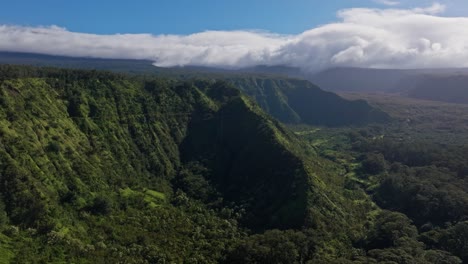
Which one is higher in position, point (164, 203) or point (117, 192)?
point (117, 192)

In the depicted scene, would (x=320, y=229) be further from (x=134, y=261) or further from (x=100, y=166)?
(x=100, y=166)

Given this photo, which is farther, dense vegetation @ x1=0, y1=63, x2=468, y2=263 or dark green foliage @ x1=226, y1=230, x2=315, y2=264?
dense vegetation @ x1=0, y1=63, x2=468, y2=263


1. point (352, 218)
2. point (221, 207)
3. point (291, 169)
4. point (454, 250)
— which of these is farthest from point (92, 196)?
point (454, 250)

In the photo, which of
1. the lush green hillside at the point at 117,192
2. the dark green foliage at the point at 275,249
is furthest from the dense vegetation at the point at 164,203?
the lush green hillside at the point at 117,192

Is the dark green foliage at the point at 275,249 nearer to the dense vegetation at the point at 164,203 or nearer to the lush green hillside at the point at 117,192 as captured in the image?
the dense vegetation at the point at 164,203

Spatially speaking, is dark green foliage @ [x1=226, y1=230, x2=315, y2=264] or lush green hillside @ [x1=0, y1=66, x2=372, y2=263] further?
lush green hillside @ [x1=0, y1=66, x2=372, y2=263]

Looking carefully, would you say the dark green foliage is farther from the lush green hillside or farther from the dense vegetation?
the lush green hillside

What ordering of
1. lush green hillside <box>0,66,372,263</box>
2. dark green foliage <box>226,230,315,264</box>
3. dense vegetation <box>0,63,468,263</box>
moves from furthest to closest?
lush green hillside <box>0,66,372,263</box> → dense vegetation <box>0,63,468,263</box> → dark green foliage <box>226,230,315,264</box>

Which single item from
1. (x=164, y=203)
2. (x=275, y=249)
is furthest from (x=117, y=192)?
(x=275, y=249)

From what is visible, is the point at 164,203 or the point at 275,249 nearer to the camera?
the point at 275,249

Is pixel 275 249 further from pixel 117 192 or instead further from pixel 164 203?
pixel 117 192

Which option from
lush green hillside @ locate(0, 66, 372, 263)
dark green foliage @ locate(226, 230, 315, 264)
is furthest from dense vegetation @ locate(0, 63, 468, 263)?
lush green hillside @ locate(0, 66, 372, 263)

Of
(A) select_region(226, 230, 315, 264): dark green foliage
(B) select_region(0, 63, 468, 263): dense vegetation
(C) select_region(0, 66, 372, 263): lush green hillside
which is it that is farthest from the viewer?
(C) select_region(0, 66, 372, 263): lush green hillside
